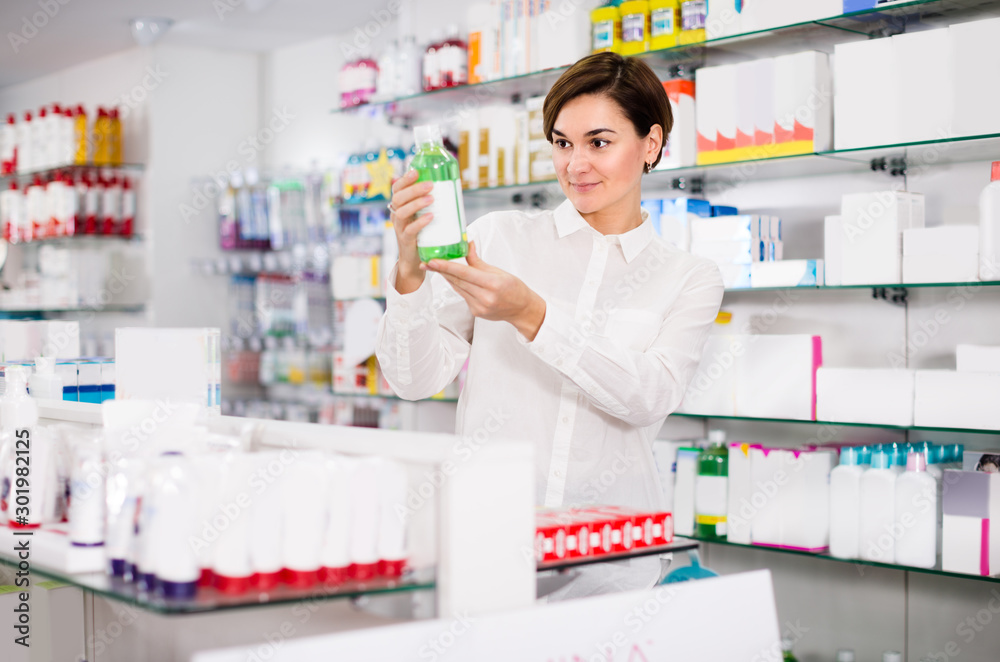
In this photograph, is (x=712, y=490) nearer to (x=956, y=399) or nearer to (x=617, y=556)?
(x=956, y=399)

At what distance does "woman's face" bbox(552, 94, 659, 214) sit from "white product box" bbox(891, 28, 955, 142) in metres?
1.10

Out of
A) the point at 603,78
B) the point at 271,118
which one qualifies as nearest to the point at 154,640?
the point at 603,78

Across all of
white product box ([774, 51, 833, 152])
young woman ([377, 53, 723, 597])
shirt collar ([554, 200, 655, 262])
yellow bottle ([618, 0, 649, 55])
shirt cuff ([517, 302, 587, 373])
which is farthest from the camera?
yellow bottle ([618, 0, 649, 55])

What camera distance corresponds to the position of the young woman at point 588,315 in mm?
1809

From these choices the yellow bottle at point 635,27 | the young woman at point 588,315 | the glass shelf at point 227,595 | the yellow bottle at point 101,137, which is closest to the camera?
the glass shelf at point 227,595

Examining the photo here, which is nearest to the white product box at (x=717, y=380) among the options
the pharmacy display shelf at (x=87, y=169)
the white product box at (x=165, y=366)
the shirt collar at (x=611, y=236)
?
the shirt collar at (x=611, y=236)

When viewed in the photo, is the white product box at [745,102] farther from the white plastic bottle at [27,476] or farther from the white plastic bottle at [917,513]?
the white plastic bottle at [27,476]

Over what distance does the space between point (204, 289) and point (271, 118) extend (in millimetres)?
1051

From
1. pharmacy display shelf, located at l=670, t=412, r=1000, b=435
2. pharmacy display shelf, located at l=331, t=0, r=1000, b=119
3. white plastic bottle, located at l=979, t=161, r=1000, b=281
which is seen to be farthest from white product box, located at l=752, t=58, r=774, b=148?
pharmacy display shelf, located at l=670, t=412, r=1000, b=435

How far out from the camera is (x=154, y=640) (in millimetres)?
1792

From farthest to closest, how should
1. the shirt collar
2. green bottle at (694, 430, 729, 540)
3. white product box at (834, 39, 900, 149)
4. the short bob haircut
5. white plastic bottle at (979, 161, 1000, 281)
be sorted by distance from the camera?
green bottle at (694, 430, 729, 540) → white product box at (834, 39, 900, 149) → white plastic bottle at (979, 161, 1000, 281) → the shirt collar → the short bob haircut

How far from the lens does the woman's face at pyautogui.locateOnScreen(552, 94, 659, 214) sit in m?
1.91

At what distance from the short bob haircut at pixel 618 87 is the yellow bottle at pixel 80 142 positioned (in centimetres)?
440

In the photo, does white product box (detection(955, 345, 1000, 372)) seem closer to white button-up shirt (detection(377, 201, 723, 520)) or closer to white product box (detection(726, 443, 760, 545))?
white product box (detection(726, 443, 760, 545))
